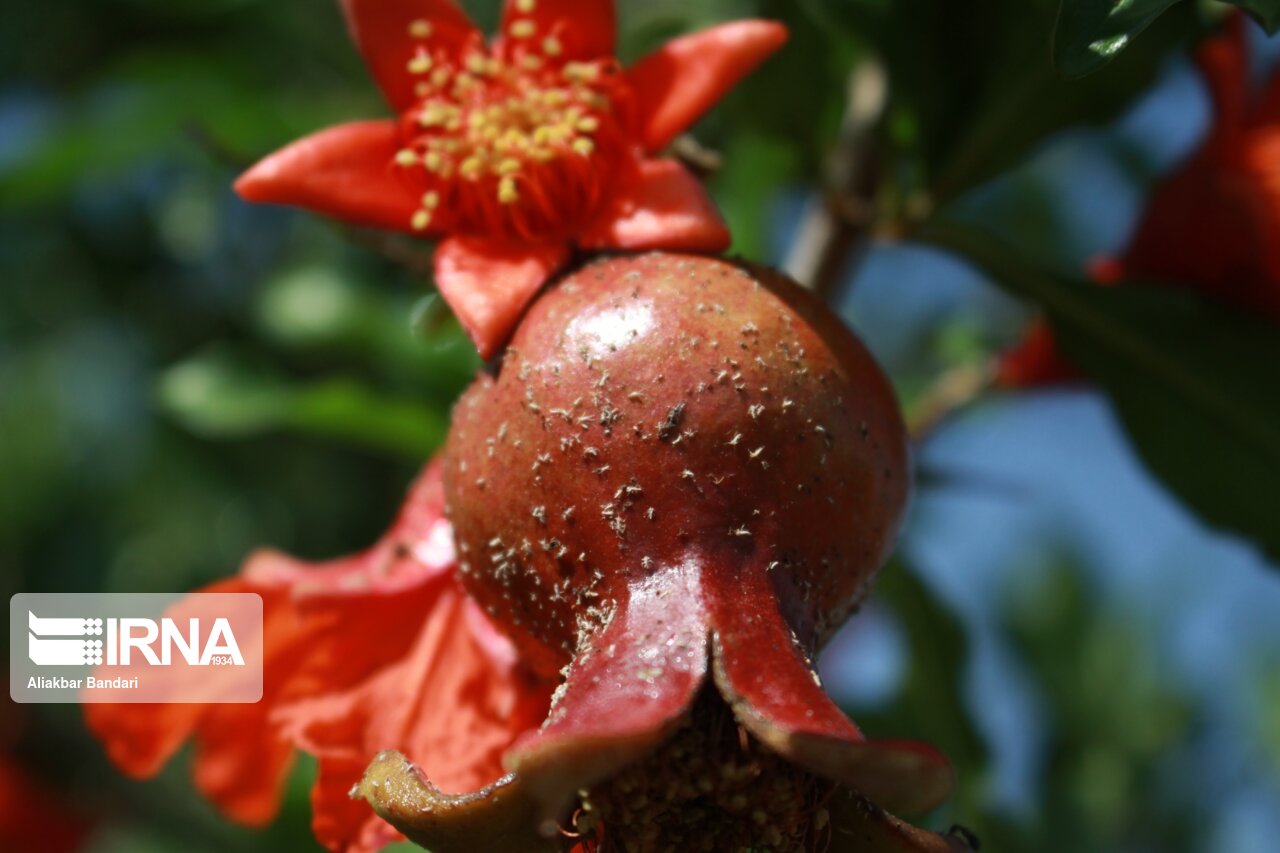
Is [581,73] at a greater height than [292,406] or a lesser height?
greater

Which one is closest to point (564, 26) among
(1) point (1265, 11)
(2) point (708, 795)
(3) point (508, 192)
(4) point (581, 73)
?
(4) point (581, 73)

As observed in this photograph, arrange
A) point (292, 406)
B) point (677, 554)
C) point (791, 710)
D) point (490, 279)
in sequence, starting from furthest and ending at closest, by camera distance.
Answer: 1. point (292, 406)
2. point (490, 279)
3. point (677, 554)
4. point (791, 710)

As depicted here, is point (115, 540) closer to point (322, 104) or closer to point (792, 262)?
point (322, 104)

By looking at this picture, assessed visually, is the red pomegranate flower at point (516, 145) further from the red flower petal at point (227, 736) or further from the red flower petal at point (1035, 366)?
the red flower petal at point (1035, 366)

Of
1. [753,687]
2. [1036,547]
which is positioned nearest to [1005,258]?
[753,687]

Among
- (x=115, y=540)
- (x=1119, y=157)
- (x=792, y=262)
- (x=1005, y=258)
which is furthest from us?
(x=115, y=540)

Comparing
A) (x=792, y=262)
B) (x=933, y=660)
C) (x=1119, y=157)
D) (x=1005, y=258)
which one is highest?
(x=1005, y=258)

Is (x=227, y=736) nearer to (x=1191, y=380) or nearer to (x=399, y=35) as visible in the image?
(x=399, y=35)

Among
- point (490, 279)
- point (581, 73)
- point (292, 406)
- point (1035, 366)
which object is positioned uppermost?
point (581, 73)
